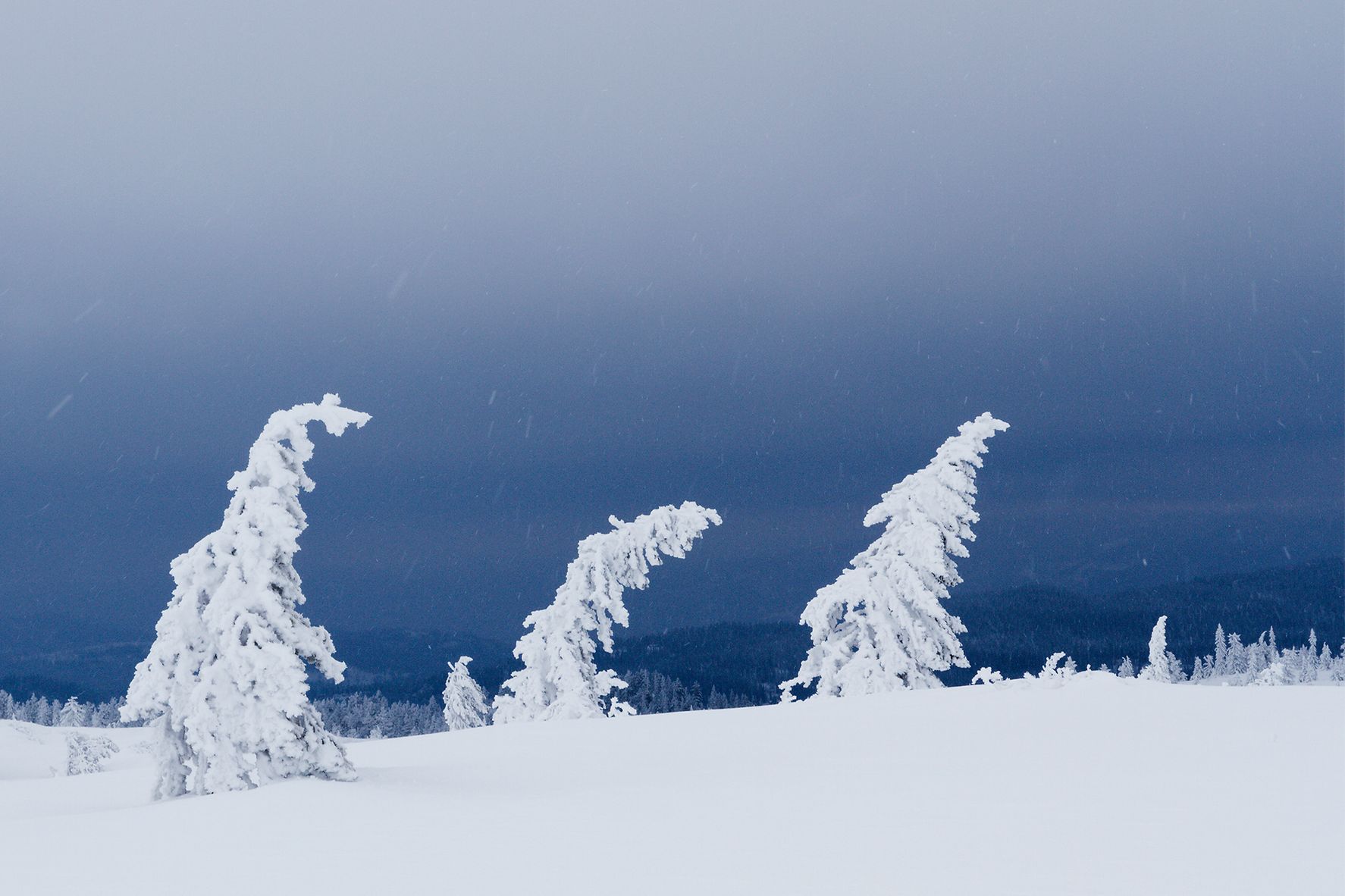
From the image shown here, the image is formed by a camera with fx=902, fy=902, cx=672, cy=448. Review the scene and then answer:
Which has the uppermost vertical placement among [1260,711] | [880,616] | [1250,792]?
[880,616]

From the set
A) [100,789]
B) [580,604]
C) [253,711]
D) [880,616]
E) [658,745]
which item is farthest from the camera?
[580,604]

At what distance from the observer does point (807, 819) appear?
8938 millimetres

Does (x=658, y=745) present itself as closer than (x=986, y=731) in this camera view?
No

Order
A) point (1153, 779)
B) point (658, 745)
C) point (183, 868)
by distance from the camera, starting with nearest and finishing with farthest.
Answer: point (183, 868)
point (1153, 779)
point (658, 745)

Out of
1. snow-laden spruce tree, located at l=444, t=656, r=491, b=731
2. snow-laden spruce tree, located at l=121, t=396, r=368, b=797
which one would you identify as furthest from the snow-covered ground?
snow-laden spruce tree, located at l=444, t=656, r=491, b=731

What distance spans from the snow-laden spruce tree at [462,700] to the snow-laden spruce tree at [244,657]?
38.5 metres

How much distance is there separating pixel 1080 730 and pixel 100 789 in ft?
57.4

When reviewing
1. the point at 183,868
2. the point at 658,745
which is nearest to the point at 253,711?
the point at 183,868

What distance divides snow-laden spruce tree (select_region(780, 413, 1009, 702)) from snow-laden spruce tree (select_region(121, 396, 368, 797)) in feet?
55.9

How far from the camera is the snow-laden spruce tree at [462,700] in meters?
50.2

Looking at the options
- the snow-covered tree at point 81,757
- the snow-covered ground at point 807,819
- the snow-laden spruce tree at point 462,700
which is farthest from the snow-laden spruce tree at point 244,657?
the snow-covered tree at point 81,757

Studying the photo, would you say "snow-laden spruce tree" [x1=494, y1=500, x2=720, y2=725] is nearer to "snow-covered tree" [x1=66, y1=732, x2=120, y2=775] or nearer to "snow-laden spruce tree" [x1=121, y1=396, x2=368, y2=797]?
"snow-laden spruce tree" [x1=121, y1=396, x2=368, y2=797]

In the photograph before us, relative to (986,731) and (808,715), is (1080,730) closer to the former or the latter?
(986,731)

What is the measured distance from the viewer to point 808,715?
A: 17.4 meters
